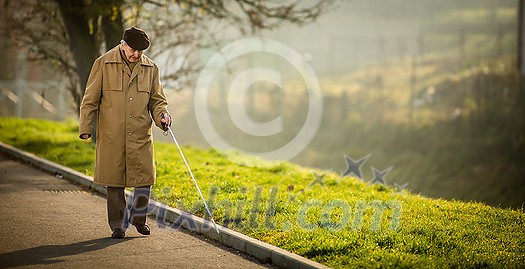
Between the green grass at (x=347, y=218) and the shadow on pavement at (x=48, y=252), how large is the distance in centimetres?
149

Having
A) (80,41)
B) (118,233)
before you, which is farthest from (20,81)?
(118,233)

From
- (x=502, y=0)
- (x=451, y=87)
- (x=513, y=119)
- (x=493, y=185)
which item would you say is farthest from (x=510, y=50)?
(x=493, y=185)

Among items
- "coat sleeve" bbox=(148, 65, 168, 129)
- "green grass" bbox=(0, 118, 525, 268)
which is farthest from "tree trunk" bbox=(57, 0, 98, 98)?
"coat sleeve" bbox=(148, 65, 168, 129)

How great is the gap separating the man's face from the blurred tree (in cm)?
778

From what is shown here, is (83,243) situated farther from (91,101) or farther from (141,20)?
(141,20)

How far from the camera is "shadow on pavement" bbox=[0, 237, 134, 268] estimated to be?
7.58 m

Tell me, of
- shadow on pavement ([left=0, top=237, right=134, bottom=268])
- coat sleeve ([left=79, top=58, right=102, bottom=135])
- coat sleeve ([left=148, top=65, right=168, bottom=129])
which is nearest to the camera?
shadow on pavement ([left=0, top=237, right=134, bottom=268])

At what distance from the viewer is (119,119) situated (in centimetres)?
873

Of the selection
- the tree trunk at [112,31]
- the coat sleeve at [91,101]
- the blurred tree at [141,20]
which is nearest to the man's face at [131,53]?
the coat sleeve at [91,101]

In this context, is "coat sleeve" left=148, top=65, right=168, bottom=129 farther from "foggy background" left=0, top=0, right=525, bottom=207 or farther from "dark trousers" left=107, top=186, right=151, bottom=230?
"foggy background" left=0, top=0, right=525, bottom=207

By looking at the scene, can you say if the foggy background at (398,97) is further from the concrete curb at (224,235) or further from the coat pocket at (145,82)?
the coat pocket at (145,82)

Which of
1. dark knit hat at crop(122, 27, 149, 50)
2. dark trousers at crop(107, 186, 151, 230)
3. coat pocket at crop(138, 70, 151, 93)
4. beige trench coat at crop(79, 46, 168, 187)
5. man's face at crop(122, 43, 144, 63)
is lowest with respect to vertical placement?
dark trousers at crop(107, 186, 151, 230)

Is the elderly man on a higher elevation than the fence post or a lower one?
lower

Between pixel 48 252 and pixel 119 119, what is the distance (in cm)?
158
